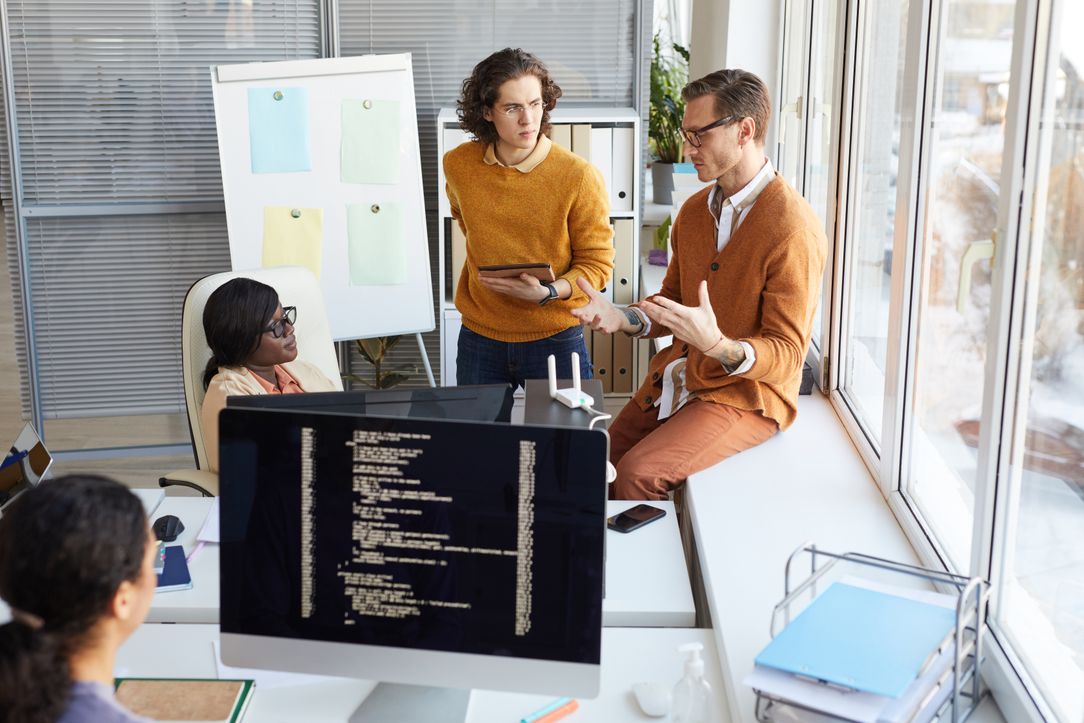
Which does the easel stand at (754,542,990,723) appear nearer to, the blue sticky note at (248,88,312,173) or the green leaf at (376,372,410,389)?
the blue sticky note at (248,88,312,173)

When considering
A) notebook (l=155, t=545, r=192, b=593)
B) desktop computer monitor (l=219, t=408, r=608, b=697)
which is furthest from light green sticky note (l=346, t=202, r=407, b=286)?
desktop computer monitor (l=219, t=408, r=608, b=697)

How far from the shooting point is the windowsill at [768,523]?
1981 mm

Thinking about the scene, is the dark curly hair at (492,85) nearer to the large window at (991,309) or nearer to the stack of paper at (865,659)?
the large window at (991,309)

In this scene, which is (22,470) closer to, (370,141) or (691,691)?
(691,691)

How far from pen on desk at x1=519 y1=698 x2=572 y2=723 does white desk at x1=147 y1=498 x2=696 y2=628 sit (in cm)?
→ 30

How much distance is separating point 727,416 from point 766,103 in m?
0.78

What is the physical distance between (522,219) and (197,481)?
3.84 ft

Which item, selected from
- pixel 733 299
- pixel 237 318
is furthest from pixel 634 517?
pixel 237 318

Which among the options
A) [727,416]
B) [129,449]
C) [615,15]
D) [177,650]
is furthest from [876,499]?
[129,449]

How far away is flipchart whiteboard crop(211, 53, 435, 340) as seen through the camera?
412 cm

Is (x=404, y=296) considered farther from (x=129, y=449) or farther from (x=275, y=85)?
(x=129, y=449)

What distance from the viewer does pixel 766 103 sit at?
2.87 m

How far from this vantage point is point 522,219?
3.29m

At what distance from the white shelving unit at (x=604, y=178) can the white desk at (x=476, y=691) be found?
2.50 meters
